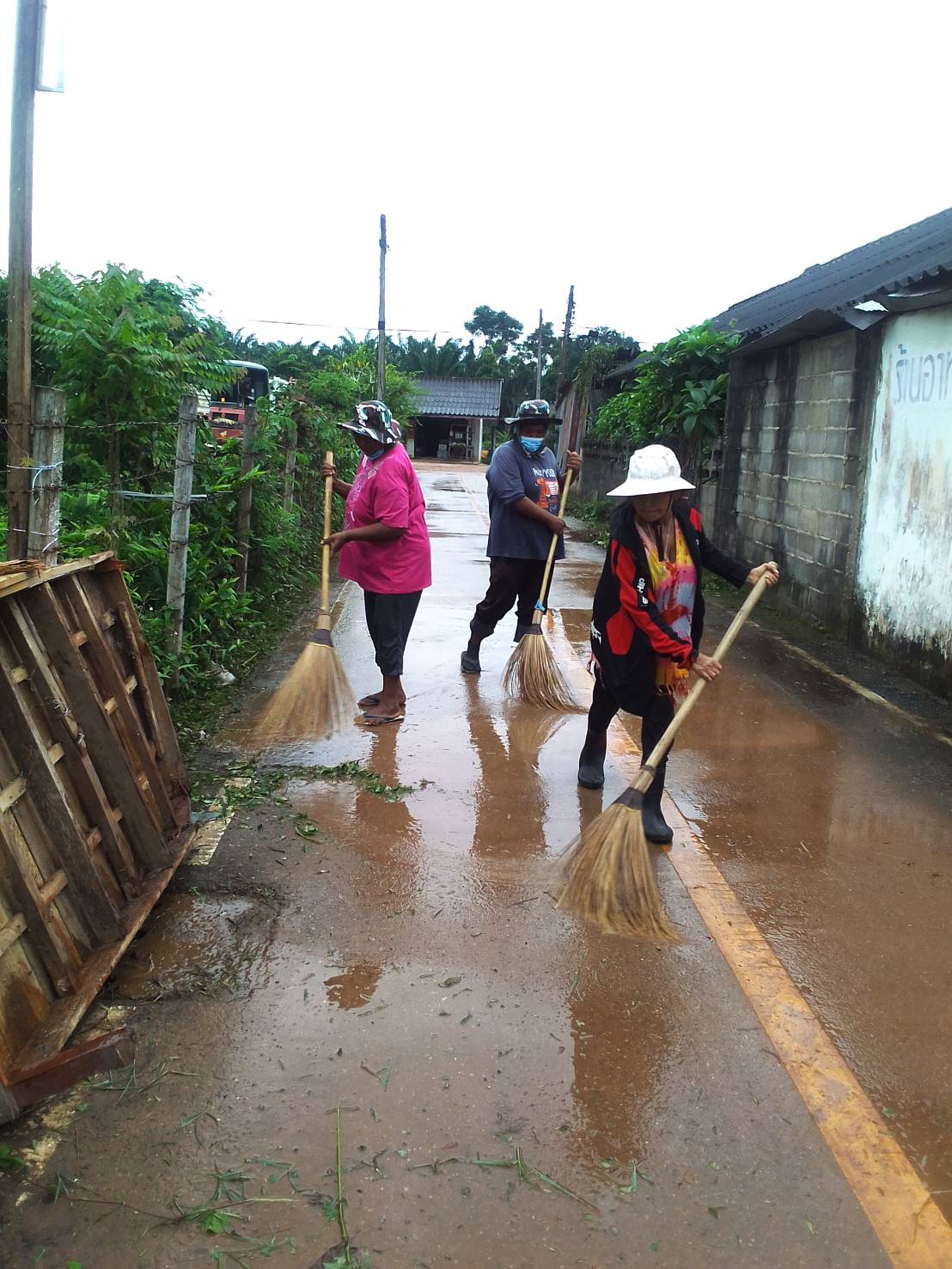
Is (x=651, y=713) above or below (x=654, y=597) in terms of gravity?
below

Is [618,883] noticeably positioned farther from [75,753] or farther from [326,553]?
[326,553]

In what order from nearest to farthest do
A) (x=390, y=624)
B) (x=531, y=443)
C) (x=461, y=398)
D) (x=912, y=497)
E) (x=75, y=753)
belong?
1. (x=75, y=753)
2. (x=390, y=624)
3. (x=531, y=443)
4. (x=912, y=497)
5. (x=461, y=398)

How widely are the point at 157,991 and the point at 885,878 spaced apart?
277cm

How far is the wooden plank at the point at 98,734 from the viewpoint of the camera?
10.7 feet

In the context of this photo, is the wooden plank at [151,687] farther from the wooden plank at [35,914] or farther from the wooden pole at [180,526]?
the wooden pole at [180,526]

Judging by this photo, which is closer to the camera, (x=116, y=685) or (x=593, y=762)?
(x=116, y=685)

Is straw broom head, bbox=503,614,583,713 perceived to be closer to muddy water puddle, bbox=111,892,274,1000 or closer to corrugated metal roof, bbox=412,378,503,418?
muddy water puddle, bbox=111,892,274,1000

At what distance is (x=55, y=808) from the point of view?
305cm

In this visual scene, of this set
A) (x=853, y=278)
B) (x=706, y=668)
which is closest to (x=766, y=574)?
(x=706, y=668)

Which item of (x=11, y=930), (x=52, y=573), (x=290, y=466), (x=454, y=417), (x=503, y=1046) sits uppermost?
(x=454, y=417)

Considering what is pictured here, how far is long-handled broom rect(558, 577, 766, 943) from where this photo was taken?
364 cm

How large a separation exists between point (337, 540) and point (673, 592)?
2130mm

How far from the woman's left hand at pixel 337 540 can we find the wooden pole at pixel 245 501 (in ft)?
8.35

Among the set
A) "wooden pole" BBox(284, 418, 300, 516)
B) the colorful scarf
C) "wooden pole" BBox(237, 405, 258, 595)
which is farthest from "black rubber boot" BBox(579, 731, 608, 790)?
"wooden pole" BBox(284, 418, 300, 516)
